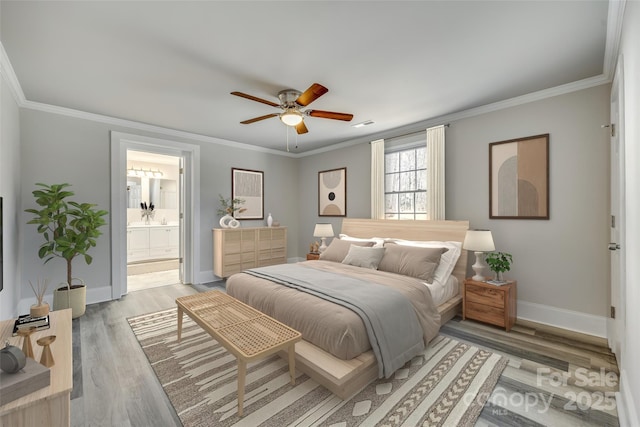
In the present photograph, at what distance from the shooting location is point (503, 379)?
7.04ft

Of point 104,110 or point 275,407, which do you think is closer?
point 275,407

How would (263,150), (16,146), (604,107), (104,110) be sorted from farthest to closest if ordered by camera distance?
(263,150)
(104,110)
(16,146)
(604,107)

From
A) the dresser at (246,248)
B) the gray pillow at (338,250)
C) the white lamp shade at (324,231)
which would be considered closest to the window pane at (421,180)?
the gray pillow at (338,250)

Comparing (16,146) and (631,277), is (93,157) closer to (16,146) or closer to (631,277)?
(16,146)

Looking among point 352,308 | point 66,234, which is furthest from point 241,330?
point 66,234

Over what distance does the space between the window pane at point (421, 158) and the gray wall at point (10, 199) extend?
492cm

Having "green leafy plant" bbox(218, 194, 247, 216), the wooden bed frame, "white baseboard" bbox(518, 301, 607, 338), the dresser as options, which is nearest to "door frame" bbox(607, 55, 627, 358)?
"white baseboard" bbox(518, 301, 607, 338)

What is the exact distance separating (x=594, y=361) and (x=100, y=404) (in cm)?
396

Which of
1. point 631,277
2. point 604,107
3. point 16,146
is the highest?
point 604,107

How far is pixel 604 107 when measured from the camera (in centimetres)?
280

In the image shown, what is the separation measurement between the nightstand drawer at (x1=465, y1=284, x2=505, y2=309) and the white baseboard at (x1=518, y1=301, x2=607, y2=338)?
574mm

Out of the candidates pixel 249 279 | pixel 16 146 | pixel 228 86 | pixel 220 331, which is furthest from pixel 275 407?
pixel 16 146

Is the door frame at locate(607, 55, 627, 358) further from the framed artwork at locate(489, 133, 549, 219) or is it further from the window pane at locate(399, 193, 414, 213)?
the window pane at locate(399, 193, 414, 213)

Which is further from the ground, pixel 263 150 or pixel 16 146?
Result: pixel 263 150
